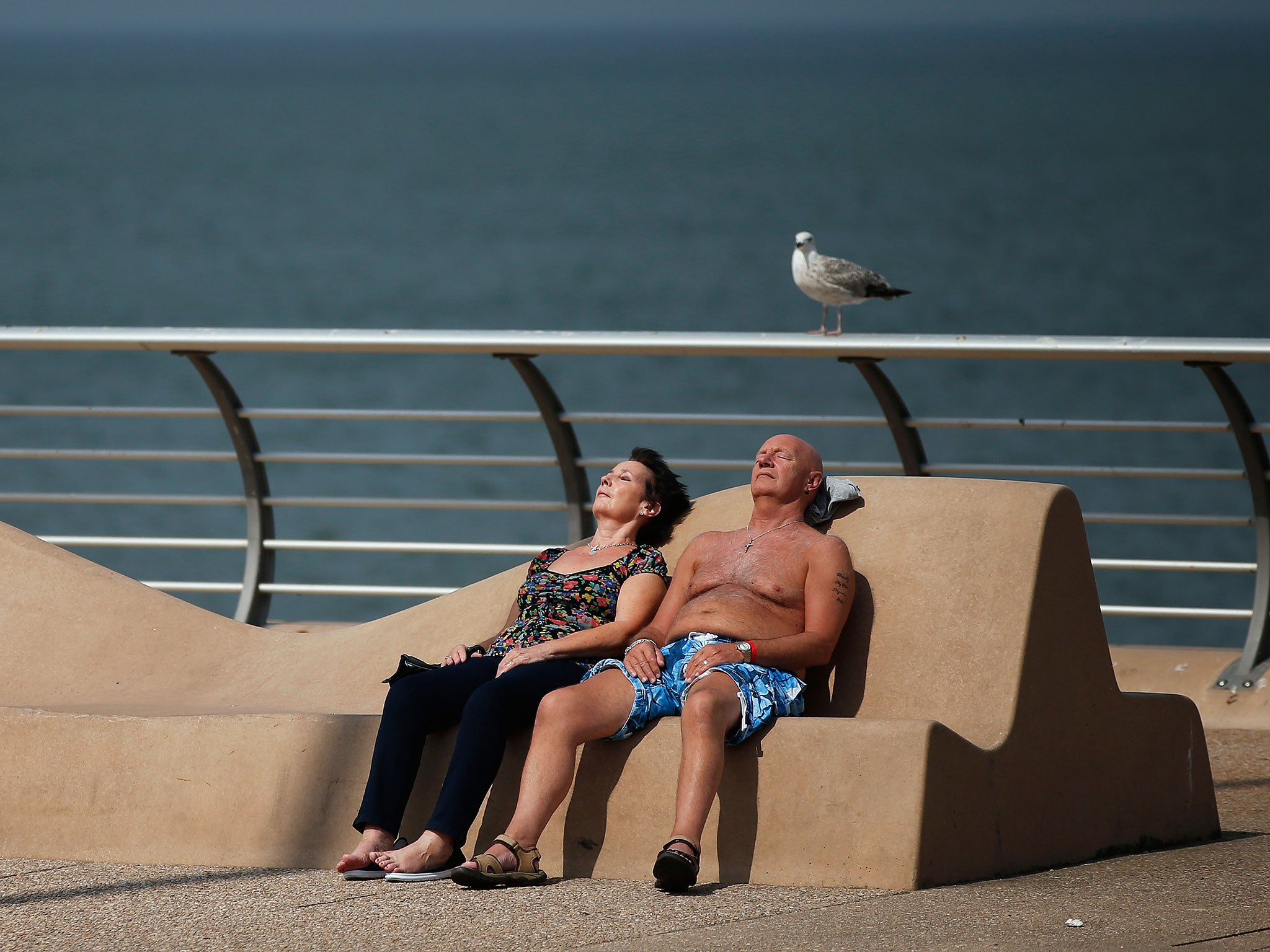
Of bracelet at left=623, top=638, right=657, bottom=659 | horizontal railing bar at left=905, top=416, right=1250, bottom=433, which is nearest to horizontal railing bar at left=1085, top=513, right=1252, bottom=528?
horizontal railing bar at left=905, top=416, right=1250, bottom=433

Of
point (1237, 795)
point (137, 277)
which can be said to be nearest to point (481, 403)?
point (137, 277)

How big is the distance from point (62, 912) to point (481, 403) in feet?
72.2

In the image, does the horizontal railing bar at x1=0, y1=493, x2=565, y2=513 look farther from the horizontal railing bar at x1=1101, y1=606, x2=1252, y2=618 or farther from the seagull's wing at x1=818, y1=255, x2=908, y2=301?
the horizontal railing bar at x1=1101, y1=606, x2=1252, y2=618

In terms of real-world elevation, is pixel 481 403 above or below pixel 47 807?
above

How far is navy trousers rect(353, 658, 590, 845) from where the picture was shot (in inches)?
141

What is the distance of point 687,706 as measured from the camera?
3463 mm

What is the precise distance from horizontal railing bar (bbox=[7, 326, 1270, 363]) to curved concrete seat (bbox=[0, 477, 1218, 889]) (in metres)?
1.05

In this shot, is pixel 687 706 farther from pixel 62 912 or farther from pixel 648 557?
pixel 62 912

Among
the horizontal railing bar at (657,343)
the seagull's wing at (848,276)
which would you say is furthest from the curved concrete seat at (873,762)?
the seagull's wing at (848,276)

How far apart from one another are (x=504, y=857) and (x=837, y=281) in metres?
3.73

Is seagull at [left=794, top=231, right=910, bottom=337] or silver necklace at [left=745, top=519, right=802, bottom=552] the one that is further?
Answer: seagull at [left=794, top=231, right=910, bottom=337]

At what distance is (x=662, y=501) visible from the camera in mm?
4500

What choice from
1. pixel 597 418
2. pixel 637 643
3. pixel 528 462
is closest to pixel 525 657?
pixel 637 643

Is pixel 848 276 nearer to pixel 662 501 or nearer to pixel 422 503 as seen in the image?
pixel 422 503
